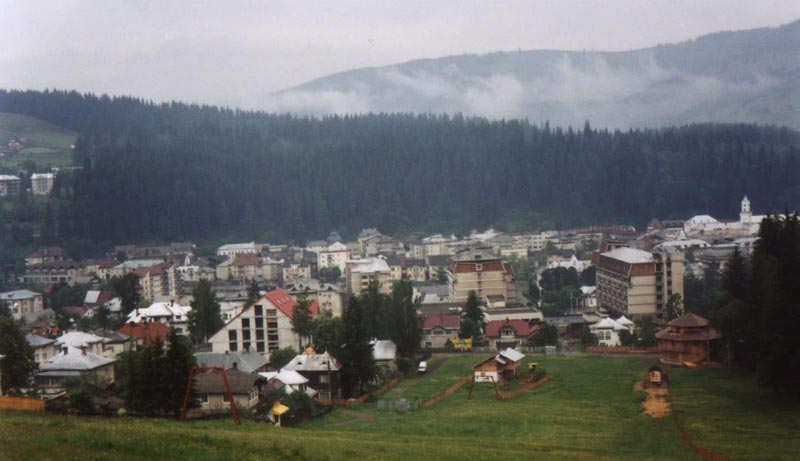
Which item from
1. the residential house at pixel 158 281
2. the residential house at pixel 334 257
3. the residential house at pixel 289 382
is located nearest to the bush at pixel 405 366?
the residential house at pixel 289 382

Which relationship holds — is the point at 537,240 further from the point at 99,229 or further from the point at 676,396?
the point at 676,396

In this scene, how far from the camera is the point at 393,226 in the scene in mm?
104688

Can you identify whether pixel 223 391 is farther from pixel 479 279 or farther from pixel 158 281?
pixel 158 281

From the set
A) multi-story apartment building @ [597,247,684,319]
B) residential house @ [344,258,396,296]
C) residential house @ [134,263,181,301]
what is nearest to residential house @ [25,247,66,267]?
residential house @ [134,263,181,301]

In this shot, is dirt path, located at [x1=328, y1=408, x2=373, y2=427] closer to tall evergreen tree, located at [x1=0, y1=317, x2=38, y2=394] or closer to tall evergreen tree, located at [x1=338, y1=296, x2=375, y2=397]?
tall evergreen tree, located at [x1=338, y1=296, x2=375, y2=397]

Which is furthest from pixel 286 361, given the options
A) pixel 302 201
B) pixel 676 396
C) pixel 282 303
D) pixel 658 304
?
pixel 302 201

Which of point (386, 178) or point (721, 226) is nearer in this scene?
point (721, 226)

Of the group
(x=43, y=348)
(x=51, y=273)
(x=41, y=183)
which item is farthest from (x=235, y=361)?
(x=41, y=183)

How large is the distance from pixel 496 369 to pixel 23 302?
3631 centimetres

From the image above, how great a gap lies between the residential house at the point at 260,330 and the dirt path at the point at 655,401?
15214 mm

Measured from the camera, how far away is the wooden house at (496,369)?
2944cm

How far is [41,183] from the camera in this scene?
10412 cm

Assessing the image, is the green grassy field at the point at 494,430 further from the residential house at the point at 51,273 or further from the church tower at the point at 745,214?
the church tower at the point at 745,214

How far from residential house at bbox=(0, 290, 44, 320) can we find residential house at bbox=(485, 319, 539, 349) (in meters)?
27.7
